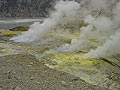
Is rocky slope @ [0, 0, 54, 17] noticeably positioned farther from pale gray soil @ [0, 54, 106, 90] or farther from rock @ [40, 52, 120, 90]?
pale gray soil @ [0, 54, 106, 90]

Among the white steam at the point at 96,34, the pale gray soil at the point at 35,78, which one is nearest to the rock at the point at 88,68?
the pale gray soil at the point at 35,78

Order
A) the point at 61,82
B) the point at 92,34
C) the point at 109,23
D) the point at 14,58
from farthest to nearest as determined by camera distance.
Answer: the point at 92,34, the point at 109,23, the point at 14,58, the point at 61,82

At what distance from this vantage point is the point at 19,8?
239ft

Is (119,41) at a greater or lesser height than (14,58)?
greater

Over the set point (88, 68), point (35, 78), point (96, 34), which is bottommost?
point (88, 68)

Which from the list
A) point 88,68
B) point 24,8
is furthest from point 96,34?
point 24,8

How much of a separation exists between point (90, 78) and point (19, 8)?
74.7 metres

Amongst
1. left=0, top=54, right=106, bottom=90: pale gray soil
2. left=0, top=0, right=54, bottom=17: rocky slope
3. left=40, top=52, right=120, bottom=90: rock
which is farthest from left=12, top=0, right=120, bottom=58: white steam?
left=0, top=0, right=54, bottom=17: rocky slope

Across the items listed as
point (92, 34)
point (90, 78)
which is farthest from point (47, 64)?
point (92, 34)

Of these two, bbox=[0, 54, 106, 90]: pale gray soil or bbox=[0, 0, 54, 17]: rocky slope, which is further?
bbox=[0, 0, 54, 17]: rocky slope

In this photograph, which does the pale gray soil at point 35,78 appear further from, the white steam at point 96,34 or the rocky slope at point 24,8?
the rocky slope at point 24,8

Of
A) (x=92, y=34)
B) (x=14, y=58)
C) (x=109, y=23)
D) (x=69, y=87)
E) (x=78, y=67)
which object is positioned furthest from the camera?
(x=92, y=34)

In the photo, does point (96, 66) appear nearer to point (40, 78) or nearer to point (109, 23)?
point (40, 78)

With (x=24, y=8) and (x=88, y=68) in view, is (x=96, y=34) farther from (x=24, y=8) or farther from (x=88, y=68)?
(x=24, y=8)
